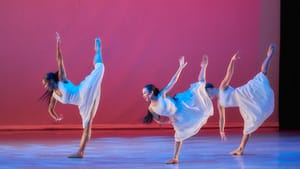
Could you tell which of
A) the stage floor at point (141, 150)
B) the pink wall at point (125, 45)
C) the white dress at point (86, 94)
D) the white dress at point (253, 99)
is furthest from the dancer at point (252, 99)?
the pink wall at point (125, 45)

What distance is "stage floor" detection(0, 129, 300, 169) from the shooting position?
5.50 meters

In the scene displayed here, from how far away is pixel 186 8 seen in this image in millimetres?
10305

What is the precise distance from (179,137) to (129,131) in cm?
438

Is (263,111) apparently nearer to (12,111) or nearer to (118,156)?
(118,156)

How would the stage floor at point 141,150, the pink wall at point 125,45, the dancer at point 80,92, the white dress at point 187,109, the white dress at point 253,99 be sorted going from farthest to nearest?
the pink wall at point 125,45
the white dress at point 253,99
the dancer at point 80,92
the white dress at point 187,109
the stage floor at point 141,150

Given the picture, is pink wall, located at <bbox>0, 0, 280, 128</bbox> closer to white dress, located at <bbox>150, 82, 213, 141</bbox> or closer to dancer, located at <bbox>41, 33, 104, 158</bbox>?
dancer, located at <bbox>41, 33, 104, 158</bbox>

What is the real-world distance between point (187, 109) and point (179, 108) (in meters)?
0.09

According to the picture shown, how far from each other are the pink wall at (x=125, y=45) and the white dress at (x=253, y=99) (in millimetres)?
3927

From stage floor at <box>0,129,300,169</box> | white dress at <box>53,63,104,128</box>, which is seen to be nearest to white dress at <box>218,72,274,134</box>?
stage floor at <box>0,129,300,169</box>

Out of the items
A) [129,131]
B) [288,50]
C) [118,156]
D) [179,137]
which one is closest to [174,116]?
[179,137]

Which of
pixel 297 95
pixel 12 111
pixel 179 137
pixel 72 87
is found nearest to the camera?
pixel 179 137

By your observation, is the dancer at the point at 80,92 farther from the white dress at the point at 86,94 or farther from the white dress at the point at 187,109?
the white dress at the point at 187,109

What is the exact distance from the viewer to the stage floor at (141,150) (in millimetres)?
5496

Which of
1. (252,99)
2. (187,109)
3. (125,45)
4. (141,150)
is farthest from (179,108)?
(125,45)
